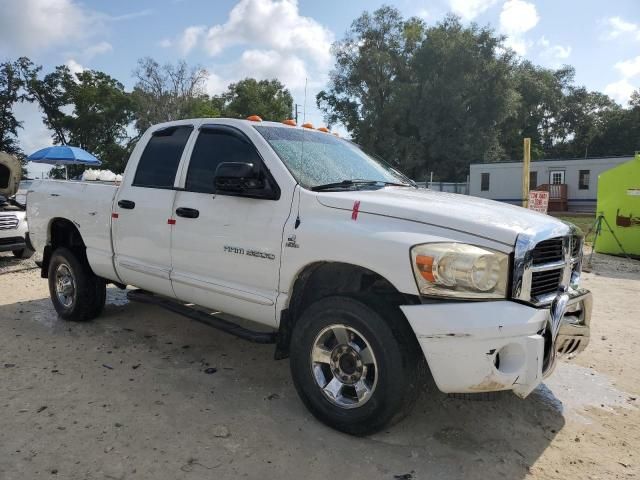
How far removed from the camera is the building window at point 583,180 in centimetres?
3184

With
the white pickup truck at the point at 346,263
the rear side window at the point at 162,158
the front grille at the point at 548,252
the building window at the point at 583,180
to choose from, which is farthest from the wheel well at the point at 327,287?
the building window at the point at 583,180

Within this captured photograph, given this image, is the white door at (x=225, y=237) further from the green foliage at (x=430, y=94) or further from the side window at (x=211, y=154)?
the green foliage at (x=430, y=94)

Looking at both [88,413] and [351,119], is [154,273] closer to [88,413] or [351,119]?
[88,413]

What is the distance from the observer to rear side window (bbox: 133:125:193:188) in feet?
14.2

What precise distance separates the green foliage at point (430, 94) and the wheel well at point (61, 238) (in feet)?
111

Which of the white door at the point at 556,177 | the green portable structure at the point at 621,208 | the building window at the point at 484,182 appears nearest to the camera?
the green portable structure at the point at 621,208

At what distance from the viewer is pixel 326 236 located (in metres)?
3.11

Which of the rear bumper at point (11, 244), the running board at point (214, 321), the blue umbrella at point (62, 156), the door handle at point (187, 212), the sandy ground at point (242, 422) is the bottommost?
the sandy ground at point (242, 422)

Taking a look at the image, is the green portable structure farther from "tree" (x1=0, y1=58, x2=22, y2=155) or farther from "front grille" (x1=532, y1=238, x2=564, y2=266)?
"tree" (x1=0, y1=58, x2=22, y2=155)

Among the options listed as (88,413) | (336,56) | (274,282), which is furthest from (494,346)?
(336,56)

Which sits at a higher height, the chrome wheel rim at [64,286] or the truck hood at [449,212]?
the truck hood at [449,212]

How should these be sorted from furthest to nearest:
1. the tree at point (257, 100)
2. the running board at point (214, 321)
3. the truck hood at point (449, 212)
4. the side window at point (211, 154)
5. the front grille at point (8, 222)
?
the tree at point (257, 100), the front grille at point (8, 222), the side window at point (211, 154), the running board at point (214, 321), the truck hood at point (449, 212)

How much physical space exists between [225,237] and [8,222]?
22.7 ft

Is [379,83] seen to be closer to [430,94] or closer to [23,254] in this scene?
[430,94]
